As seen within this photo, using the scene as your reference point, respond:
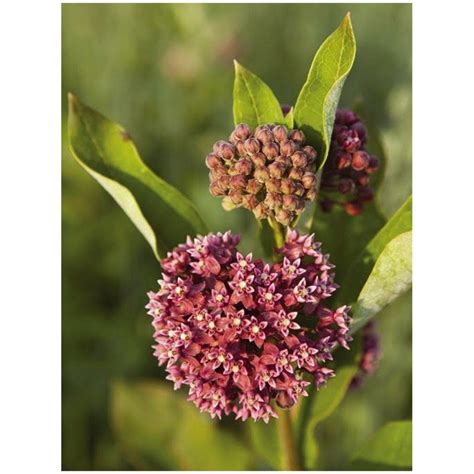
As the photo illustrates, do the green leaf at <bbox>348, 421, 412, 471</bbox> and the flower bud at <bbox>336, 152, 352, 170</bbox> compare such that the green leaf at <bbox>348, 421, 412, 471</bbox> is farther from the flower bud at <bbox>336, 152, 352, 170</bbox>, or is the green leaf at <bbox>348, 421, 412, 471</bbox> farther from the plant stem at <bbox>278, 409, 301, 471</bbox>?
the flower bud at <bbox>336, 152, 352, 170</bbox>

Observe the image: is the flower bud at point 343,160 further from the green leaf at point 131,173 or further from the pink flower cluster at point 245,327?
the green leaf at point 131,173

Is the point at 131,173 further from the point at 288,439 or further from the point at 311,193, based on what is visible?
the point at 288,439

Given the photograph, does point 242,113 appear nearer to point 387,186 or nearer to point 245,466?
point 245,466

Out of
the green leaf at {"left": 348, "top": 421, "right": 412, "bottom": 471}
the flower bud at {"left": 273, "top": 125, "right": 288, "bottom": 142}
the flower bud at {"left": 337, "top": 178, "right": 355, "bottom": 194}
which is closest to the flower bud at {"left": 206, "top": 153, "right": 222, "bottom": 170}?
the flower bud at {"left": 273, "top": 125, "right": 288, "bottom": 142}

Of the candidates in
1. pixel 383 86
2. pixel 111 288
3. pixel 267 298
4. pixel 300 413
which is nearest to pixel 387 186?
pixel 383 86

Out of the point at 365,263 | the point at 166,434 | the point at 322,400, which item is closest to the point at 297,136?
the point at 365,263

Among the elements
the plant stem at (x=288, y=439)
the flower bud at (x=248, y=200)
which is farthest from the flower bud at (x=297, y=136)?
the plant stem at (x=288, y=439)

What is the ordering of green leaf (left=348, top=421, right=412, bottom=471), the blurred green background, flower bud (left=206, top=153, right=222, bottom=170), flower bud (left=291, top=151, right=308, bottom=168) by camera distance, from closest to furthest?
flower bud (left=291, top=151, right=308, bottom=168), flower bud (left=206, top=153, right=222, bottom=170), green leaf (left=348, top=421, right=412, bottom=471), the blurred green background
